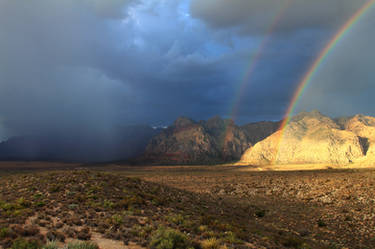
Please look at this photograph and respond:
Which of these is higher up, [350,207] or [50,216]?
[50,216]

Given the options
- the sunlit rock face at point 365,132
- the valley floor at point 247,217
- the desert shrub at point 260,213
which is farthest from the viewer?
the sunlit rock face at point 365,132

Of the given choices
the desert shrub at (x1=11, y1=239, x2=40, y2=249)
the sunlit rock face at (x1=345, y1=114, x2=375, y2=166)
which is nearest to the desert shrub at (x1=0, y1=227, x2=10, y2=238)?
the desert shrub at (x1=11, y1=239, x2=40, y2=249)

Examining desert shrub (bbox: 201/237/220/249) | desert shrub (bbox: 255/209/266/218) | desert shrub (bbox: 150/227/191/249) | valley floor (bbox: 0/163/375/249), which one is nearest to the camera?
desert shrub (bbox: 150/227/191/249)

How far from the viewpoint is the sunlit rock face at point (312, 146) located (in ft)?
479

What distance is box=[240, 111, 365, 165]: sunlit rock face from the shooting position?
14588 centimetres

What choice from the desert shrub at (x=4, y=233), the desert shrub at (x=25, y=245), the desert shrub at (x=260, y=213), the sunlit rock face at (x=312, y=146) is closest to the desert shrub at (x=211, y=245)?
the desert shrub at (x=25, y=245)

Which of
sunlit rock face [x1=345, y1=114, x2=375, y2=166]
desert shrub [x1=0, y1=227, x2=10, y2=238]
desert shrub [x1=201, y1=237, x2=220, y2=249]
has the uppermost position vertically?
sunlit rock face [x1=345, y1=114, x2=375, y2=166]

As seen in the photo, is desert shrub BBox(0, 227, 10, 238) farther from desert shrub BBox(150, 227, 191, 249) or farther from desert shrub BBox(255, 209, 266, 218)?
desert shrub BBox(255, 209, 266, 218)

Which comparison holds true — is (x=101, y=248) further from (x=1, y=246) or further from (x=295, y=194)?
(x=295, y=194)

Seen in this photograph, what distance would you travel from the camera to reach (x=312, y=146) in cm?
16375

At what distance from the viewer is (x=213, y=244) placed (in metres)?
10.2

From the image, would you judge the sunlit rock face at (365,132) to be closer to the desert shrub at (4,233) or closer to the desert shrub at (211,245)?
the desert shrub at (211,245)

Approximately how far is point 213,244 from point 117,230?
5.59m

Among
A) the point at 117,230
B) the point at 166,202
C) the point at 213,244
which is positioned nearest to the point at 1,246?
the point at 117,230
